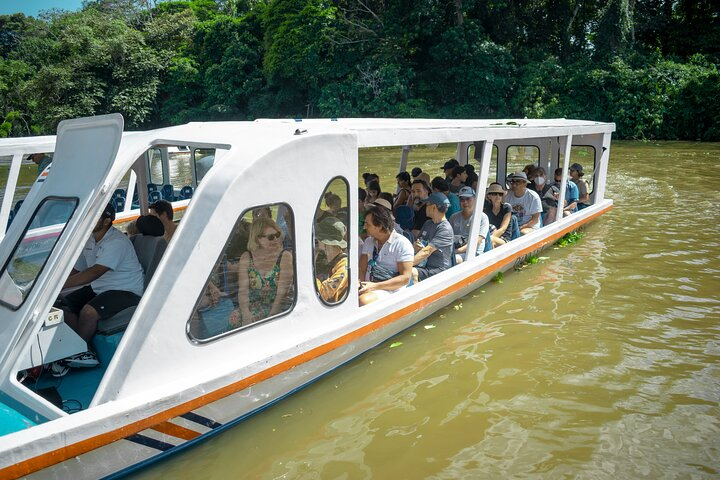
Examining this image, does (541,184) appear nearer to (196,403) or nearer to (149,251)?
(149,251)

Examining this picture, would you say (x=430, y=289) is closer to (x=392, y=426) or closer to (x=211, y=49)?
(x=392, y=426)

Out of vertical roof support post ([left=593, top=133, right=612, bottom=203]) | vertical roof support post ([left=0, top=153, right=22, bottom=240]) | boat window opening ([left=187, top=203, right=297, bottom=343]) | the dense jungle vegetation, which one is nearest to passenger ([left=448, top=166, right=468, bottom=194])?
vertical roof support post ([left=593, top=133, right=612, bottom=203])

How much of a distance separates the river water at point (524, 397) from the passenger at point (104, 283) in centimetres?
138

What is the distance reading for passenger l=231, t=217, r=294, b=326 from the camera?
13.2 ft

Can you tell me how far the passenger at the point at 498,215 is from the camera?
7.87 meters

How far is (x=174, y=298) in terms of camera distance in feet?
11.8

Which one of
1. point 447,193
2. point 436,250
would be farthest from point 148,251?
point 447,193

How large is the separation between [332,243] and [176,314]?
1.48 meters

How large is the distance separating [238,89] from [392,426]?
36.0 metres

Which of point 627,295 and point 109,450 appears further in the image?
point 627,295

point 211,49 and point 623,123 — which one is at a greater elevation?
point 211,49

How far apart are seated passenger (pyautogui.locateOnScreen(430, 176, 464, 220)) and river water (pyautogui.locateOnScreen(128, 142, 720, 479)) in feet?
4.09

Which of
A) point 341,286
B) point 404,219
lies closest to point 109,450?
point 341,286

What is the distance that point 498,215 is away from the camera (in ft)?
26.7
